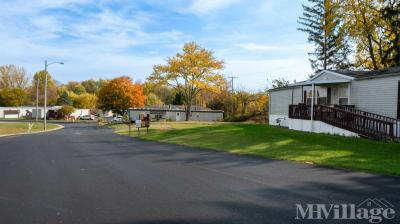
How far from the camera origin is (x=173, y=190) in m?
8.47

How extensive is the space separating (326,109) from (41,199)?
18.2 meters

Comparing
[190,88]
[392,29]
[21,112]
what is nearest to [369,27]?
[392,29]

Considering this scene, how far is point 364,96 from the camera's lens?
21.6 metres

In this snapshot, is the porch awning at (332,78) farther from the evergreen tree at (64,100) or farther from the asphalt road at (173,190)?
the evergreen tree at (64,100)

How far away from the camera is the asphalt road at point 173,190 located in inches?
253

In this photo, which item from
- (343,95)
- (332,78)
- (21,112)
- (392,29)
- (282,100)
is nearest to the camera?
(343,95)

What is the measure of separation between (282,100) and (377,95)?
42.2 feet

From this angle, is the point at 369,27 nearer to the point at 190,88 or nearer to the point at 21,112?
the point at 190,88

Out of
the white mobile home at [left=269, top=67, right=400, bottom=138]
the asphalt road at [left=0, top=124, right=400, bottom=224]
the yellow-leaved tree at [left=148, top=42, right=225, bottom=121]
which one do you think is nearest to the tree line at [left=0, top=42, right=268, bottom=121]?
the yellow-leaved tree at [left=148, top=42, right=225, bottom=121]

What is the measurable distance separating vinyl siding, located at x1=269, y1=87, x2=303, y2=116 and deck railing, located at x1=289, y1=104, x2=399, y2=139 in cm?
634

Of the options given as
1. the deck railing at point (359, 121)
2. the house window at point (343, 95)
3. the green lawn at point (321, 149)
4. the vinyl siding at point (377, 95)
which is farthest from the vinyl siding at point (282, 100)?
the green lawn at point (321, 149)

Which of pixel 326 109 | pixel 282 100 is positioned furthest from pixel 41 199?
pixel 282 100

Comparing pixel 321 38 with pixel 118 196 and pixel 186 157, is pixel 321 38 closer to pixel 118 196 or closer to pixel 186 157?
pixel 186 157

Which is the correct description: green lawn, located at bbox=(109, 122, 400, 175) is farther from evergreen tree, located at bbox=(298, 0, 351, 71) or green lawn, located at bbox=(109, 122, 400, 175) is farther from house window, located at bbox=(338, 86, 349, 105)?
evergreen tree, located at bbox=(298, 0, 351, 71)
